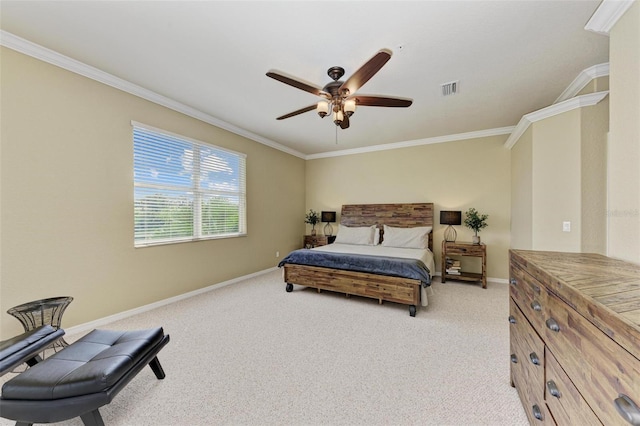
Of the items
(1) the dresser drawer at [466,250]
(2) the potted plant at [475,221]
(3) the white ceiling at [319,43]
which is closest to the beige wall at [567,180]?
(3) the white ceiling at [319,43]

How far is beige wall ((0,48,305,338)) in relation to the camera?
7.39 feet

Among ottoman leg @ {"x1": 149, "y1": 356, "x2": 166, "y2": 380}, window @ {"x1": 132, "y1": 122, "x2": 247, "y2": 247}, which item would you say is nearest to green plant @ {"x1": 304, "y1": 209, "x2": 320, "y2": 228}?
window @ {"x1": 132, "y1": 122, "x2": 247, "y2": 247}

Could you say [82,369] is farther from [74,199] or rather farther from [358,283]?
[358,283]

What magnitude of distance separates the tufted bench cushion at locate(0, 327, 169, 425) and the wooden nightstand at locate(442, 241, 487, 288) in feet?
14.8

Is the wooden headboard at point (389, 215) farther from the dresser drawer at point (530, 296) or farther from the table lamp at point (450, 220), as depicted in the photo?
the dresser drawer at point (530, 296)

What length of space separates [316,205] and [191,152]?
3.29 meters

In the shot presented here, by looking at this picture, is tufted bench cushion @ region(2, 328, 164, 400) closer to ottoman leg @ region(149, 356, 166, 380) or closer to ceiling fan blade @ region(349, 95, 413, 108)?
ottoman leg @ region(149, 356, 166, 380)

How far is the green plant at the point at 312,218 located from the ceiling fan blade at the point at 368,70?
12.9 ft

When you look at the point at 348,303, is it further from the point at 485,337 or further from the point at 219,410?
the point at 219,410

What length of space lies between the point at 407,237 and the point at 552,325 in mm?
3582

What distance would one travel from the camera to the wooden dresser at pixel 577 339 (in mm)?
655

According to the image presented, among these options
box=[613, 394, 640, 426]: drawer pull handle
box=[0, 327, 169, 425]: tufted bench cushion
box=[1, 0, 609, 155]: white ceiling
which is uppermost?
box=[1, 0, 609, 155]: white ceiling

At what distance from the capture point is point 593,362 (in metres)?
0.79

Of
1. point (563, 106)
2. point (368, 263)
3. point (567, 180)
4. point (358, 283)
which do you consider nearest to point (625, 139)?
point (567, 180)
